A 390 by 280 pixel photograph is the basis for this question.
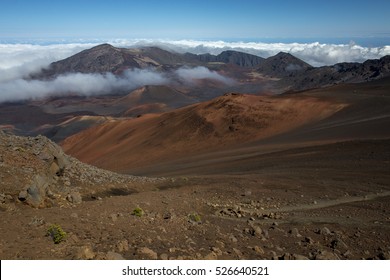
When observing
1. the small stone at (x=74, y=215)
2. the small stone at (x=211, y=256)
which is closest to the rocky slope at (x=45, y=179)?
the small stone at (x=74, y=215)

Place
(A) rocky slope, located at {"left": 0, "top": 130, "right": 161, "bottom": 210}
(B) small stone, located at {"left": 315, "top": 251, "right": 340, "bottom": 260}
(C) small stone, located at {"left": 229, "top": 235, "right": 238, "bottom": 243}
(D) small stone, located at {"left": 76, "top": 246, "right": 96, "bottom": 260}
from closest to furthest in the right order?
(D) small stone, located at {"left": 76, "top": 246, "right": 96, "bottom": 260}
(B) small stone, located at {"left": 315, "top": 251, "right": 340, "bottom": 260}
(C) small stone, located at {"left": 229, "top": 235, "right": 238, "bottom": 243}
(A) rocky slope, located at {"left": 0, "top": 130, "right": 161, "bottom": 210}

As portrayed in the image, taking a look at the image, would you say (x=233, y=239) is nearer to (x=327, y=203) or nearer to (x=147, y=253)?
(x=147, y=253)

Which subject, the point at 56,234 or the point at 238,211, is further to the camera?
the point at 238,211

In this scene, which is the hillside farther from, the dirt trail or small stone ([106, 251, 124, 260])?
→ small stone ([106, 251, 124, 260])

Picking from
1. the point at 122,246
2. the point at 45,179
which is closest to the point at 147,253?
the point at 122,246

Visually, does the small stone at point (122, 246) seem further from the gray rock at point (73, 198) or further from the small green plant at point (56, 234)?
the gray rock at point (73, 198)

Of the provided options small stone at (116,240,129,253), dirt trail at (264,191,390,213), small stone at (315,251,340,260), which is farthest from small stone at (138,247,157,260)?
dirt trail at (264,191,390,213)

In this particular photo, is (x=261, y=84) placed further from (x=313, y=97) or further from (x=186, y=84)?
(x=313, y=97)

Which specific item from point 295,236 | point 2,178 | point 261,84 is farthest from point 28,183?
point 261,84
